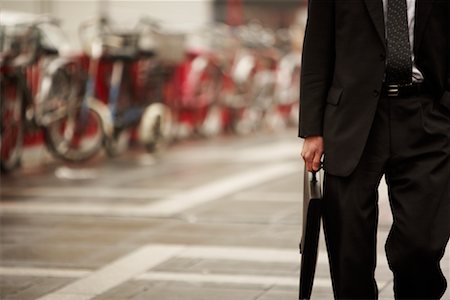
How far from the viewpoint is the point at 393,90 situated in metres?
4.32

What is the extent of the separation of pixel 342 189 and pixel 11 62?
7232 millimetres

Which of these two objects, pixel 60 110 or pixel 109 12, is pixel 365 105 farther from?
pixel 109 12

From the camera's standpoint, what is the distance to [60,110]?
1197cm

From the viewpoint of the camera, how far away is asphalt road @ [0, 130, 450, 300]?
246 inches

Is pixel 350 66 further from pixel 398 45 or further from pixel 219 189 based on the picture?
pixel 219 189

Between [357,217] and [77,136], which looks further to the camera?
[77,136]

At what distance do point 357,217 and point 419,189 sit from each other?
0.25 m

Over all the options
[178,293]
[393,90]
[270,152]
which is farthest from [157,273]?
[270,152]

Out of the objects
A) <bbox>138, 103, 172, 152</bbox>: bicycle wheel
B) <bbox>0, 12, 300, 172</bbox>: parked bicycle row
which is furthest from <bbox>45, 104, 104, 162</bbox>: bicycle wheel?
<bbox>138, 103, 172, 152</bbox>: bicycle wheel

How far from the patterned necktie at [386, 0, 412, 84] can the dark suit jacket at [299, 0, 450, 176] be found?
39 mm

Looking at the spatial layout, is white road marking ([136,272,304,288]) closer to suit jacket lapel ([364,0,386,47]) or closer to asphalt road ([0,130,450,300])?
asphalt road ([0,130,450,300])

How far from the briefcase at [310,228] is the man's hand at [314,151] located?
4 cm

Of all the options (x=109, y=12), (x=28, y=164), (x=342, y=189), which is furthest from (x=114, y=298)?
(x=109, y=12)

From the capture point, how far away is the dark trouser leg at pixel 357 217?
436cm
